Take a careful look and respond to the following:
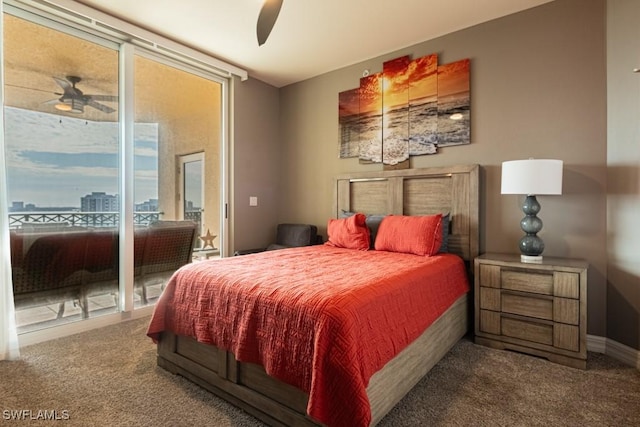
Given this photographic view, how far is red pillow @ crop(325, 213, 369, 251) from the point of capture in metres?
3.09

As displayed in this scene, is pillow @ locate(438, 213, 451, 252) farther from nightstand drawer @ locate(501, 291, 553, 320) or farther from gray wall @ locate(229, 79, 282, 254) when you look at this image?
gray wall @ locate(229, 79, 282, 254)

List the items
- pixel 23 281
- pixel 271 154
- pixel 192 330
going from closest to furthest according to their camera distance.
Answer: pixel 192 330 → pixel 23 281 → pixel 271 154

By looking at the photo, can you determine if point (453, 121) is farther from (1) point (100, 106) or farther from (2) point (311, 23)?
(1) point (100, 106)

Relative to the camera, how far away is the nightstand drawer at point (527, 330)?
7.45 feet

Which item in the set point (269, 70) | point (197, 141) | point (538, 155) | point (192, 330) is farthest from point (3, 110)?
point (538, 155)

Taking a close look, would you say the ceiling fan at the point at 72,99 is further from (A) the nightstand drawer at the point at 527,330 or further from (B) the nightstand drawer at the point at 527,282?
(A) the nightstand drawer at the point at 527,330

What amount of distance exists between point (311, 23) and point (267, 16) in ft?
3.72

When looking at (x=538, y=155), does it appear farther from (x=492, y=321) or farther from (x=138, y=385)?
(x=138, y=385)

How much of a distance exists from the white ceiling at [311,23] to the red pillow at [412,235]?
5.88ft

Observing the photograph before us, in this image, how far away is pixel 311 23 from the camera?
296 centimetres

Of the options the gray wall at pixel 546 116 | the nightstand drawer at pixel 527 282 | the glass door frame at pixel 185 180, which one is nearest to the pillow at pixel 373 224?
the gray wall at pixel 546 116

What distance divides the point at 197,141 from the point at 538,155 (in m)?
3.54

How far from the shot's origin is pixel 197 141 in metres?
3.87

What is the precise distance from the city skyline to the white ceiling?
104cm
